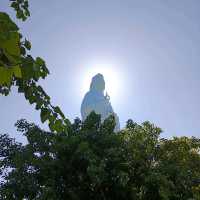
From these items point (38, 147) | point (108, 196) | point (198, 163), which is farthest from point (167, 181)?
point (38, 147)

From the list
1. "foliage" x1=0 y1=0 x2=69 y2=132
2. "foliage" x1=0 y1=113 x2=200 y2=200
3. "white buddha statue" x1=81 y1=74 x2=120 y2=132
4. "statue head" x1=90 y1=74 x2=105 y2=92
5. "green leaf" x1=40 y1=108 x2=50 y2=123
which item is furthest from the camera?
"statue head" x1=90 y1=74 x2=105 y2=92

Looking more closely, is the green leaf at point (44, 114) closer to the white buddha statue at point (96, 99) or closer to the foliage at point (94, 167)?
the foliage at point (94, 167)

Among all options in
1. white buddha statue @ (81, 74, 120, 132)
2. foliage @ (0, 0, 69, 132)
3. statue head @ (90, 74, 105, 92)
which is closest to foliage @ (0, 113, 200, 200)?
foliage @ (0, 0, 69, 132)

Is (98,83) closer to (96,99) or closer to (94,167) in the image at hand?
(96,99)

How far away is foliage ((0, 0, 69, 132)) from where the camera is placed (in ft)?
4.33

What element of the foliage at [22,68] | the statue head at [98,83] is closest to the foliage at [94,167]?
the foliage at [22,68]

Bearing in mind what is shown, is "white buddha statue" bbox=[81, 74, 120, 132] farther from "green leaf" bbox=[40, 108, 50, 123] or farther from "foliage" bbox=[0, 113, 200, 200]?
"green leaf" bbox=[40, 108, 50, 123]

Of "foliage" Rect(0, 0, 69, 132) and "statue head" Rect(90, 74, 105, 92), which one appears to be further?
"statue head" Rect(90, 74, 105, 92)

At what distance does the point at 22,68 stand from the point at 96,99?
168 m

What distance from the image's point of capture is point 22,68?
2109mm

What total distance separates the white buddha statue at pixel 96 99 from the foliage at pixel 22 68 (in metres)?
166

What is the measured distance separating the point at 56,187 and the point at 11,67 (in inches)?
661

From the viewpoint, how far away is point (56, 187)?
1755 cm

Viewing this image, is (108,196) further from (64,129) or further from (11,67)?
(11,67)
